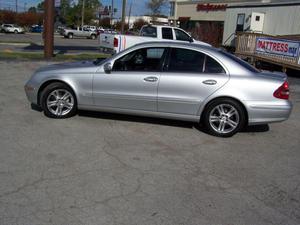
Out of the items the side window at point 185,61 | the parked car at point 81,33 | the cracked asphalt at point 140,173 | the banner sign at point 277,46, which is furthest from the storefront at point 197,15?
the cracked asphalt at point 140,173

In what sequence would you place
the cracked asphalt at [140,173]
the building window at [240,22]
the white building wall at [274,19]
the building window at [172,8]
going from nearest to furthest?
the cracked asphalt at [140,173], the white building wall at [274,19], the building window at [240,22], the building window at [172,8]

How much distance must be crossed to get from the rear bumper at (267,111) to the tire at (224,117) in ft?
0.45

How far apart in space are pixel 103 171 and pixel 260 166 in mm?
2167

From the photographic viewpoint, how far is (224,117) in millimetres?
6473

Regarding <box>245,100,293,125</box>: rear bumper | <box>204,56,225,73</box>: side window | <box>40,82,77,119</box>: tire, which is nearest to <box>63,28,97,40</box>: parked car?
<box>40,82,77,119</box>: tire

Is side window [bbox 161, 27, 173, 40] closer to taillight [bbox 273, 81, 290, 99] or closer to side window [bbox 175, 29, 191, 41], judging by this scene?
side window [bbox 175, 29, 191, 41]

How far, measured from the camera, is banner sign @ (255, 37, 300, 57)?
16.5 meters

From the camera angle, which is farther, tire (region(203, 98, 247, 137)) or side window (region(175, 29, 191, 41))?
side window (region(175, 29, 191, 41))

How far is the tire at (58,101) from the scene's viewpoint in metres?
6.85

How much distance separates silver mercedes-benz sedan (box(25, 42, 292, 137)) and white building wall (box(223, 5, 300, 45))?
22404 mm

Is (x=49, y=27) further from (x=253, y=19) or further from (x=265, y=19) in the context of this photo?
(x=265, y=19)

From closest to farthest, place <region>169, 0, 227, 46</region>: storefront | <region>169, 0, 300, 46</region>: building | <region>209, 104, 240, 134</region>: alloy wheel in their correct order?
<region>209, 104, 240, 134</region>: alloy wheel
<region>169, 0, 300, 46</region>: building
<region>169, 0, 227, 46</region>: storefront

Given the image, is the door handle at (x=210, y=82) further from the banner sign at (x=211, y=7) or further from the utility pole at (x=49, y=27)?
the banner sign at (x=211, y=7)

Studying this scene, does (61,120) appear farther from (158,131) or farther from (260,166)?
(260,166)
